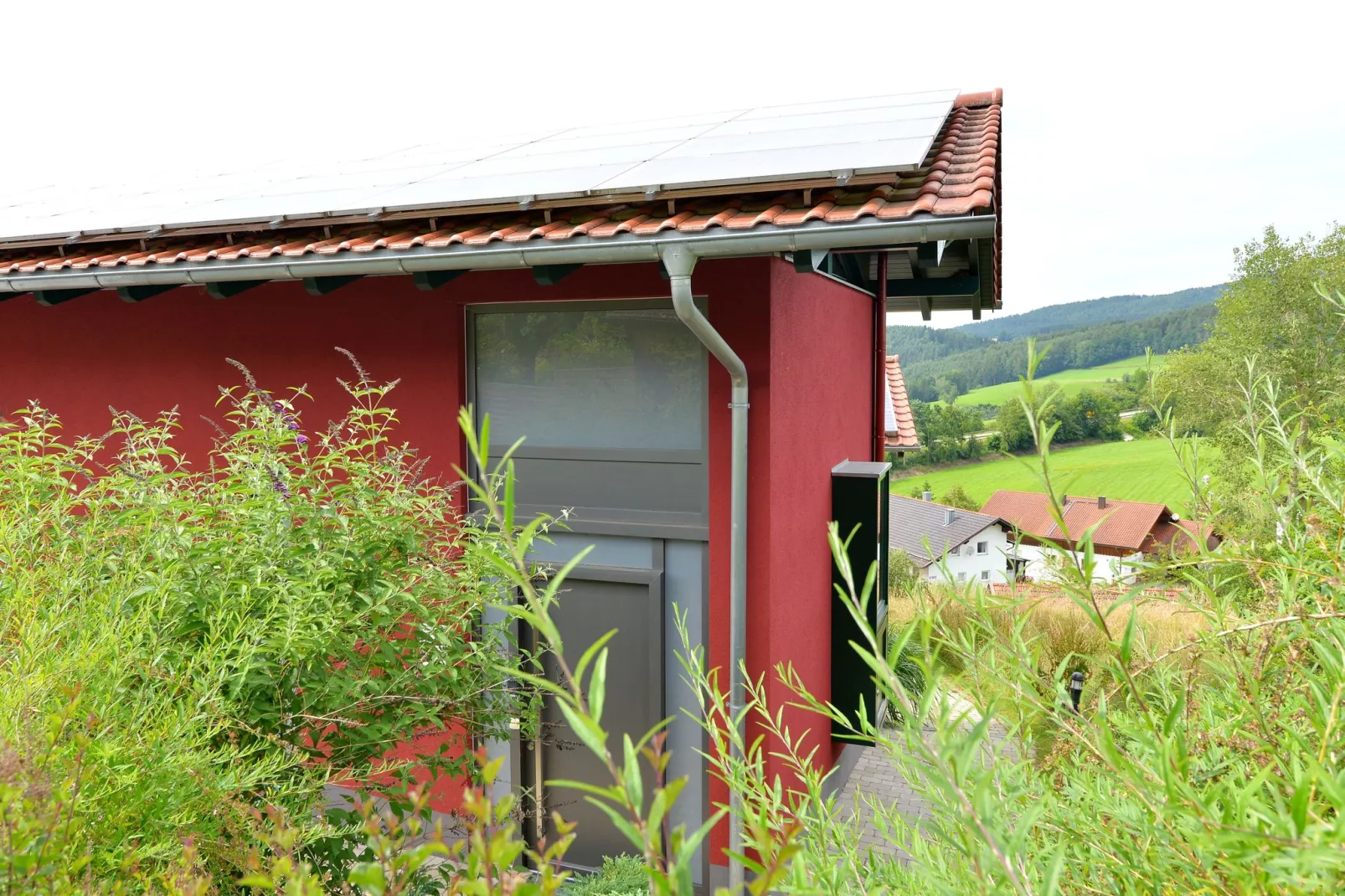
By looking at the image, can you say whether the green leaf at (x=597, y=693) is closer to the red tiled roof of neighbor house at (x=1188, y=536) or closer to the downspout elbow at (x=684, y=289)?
the red tiled roof of neighbor house at (x=1188, y=536)

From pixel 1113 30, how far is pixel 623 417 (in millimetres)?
56406

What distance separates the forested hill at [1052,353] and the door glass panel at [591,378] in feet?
5.45

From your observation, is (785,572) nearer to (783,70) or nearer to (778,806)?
(778,806)

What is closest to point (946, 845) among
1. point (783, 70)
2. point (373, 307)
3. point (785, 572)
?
point (785, 572)

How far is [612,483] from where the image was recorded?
4.99 m

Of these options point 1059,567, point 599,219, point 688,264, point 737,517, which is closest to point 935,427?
point 737,517

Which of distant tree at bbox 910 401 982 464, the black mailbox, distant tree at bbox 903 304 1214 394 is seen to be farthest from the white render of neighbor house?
distant tree at bbox 910 401 982 464

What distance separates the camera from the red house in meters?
4.03

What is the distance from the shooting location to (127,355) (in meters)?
6.08

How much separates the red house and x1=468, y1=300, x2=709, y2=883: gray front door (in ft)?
0.05

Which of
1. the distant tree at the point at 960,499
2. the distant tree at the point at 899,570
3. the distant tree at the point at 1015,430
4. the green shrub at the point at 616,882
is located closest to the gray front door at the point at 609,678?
the green shrub at the point at 616,882

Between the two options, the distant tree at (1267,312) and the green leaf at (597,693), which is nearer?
the green leaf at (597,693)

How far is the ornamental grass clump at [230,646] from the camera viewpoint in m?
1.81

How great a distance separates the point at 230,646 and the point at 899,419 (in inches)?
427
